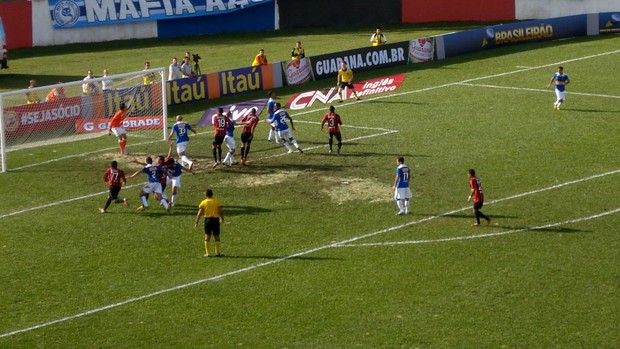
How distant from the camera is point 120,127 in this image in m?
39.3

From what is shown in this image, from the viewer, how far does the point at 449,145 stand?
3928 centimetres

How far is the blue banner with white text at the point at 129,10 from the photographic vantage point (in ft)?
206

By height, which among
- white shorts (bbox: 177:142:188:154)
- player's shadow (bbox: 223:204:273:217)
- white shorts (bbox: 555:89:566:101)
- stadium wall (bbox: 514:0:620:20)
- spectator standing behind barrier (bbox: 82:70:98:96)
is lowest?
player's shadow (bbox: 223:204:273:217)

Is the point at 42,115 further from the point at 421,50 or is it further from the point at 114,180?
the point at 421,50

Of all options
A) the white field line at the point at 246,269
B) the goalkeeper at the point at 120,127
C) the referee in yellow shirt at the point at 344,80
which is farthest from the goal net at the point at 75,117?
the white field line at the point at 246,269

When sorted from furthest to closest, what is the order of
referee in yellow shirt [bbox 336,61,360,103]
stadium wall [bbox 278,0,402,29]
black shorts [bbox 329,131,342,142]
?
stadium wall [bbox 278,0,402,29] → referee in yellow shirt [bbox 336,61,360,103] → black shorts [bbox 329,131,342,142]

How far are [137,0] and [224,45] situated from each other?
5.93 metres

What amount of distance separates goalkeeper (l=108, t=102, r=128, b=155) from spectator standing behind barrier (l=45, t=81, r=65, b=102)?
2382 millimetres

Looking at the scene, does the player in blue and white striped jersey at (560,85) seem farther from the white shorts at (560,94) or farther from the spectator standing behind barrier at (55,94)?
the spectator standing behind barrier at (55,94)

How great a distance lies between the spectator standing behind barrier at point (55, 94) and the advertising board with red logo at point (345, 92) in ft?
33.7

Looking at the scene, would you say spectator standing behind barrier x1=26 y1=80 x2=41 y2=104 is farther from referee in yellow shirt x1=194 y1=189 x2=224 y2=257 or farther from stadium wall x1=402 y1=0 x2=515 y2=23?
stadium wall x1=402 y1=0 x2=515 y2=23

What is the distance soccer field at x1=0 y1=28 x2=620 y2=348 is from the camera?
2322cm

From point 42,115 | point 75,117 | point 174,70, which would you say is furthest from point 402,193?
point 174,70

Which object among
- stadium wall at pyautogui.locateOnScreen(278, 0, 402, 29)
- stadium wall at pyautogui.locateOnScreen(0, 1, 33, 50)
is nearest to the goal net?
stadium wall at pyautogui.locateOnScreen(0, 1, 33, 50)
